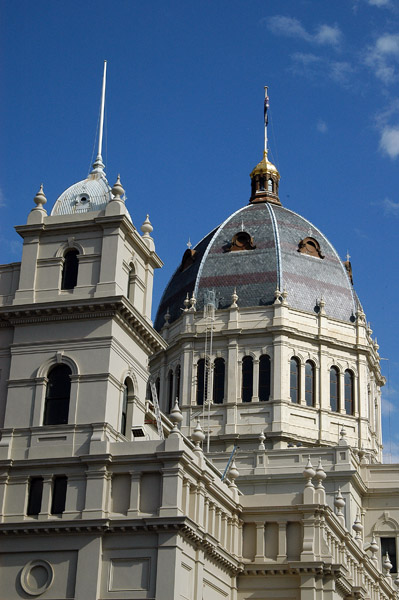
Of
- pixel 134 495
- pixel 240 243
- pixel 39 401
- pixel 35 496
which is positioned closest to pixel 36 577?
pixel 35 496

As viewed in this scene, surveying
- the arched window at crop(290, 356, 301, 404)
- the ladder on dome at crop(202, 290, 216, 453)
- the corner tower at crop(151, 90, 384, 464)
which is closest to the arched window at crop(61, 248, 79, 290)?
the corner tower at crop(151, 90, 384, 464)

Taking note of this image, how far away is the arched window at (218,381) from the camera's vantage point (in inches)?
2874

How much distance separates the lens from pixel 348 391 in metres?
74.6

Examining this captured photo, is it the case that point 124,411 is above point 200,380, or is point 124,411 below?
below

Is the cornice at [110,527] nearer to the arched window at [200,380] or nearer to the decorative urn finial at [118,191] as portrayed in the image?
the decorative urn finial at [118,191]

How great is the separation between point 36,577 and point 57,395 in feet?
22.2

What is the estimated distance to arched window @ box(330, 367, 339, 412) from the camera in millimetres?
73562

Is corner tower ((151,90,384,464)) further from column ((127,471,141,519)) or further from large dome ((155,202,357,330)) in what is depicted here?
column ((127,471,141,519))

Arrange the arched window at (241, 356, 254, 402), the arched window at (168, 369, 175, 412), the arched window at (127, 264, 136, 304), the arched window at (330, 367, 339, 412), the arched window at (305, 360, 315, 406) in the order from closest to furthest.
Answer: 1. the arched window at (127, 264, 136, 304)
2. the arched window at (241, 356, 254, 402)
3. the arched window at (305, 360, 315, 406)
4. the arched window at (330, 367, 339, 412)
5. the arched window at (168, 369, 175, 412)

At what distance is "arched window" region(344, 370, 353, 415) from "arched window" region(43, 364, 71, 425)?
35.1 metres

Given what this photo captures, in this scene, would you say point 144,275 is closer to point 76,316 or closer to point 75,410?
point 76,316

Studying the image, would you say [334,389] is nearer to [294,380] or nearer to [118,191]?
[294,380]

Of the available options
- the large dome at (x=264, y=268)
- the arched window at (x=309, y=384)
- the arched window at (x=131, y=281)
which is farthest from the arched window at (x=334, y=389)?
the arched window at (x=131, y=281)

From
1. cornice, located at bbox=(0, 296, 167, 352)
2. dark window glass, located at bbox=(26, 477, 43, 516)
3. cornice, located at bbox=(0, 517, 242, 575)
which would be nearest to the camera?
cornice, located at bbox=(0, 517, 242, 575)
